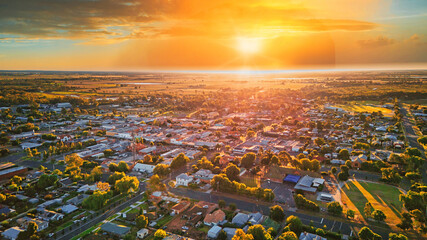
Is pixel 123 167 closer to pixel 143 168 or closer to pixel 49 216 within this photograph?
pixel 143 168

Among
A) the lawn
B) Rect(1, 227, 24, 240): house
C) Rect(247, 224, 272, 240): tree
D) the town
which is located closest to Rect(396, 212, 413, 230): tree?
the town

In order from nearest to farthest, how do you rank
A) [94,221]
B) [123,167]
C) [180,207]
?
1. [94,221]
2. [180,207]
3. [123,167]

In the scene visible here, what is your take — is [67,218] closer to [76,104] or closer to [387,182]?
[387,182]

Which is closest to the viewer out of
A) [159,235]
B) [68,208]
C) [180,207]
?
[159,235]

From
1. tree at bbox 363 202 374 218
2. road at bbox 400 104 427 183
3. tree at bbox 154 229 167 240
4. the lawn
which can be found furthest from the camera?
road at bbox 400 104 427 183

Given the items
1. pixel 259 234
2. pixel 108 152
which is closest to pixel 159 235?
pixel 259 234

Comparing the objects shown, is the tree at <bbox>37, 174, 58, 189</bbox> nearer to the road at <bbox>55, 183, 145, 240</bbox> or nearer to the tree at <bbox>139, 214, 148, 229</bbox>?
the road at <bbox>55, 183, 145, 240</bbox>

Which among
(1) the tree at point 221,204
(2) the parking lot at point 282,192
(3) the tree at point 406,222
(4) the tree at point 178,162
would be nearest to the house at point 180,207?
(1) the tree at point 221,204
